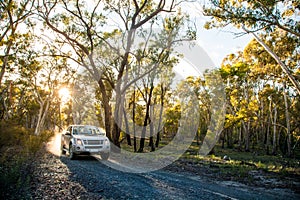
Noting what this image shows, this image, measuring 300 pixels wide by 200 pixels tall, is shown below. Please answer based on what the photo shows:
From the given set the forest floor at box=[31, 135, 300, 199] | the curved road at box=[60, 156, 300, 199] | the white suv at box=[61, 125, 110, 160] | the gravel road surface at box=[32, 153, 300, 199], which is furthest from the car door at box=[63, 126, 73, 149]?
the curved road at box=[60, 156, 300, 199]

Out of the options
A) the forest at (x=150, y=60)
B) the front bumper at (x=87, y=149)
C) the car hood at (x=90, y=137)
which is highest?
the forest at (x=150, y=60)

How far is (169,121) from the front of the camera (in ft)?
143

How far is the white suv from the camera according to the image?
12238mm

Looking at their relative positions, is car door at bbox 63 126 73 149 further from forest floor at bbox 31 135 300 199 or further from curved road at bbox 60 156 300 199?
curved road at bbox 60 156 300 199

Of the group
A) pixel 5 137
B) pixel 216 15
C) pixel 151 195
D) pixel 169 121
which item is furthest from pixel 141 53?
pixel 169 121

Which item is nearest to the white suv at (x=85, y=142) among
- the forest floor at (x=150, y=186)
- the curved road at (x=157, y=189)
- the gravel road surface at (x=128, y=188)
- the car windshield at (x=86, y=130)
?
the car windshield at (x=86, y=130)

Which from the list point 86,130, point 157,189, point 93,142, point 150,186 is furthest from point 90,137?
point 157,189

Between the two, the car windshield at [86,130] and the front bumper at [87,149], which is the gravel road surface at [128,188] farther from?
the car windshield at [86,130]

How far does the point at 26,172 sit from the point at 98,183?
272 cm

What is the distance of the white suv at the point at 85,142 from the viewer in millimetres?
12238

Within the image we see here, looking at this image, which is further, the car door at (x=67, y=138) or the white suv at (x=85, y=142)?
the car door at (x=67, y=138)

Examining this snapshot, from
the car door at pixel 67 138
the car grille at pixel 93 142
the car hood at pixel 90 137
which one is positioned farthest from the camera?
the car door at pixel 67 138

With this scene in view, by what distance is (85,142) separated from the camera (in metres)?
12.3

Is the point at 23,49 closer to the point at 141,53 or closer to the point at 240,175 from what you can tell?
the point at 141,53
